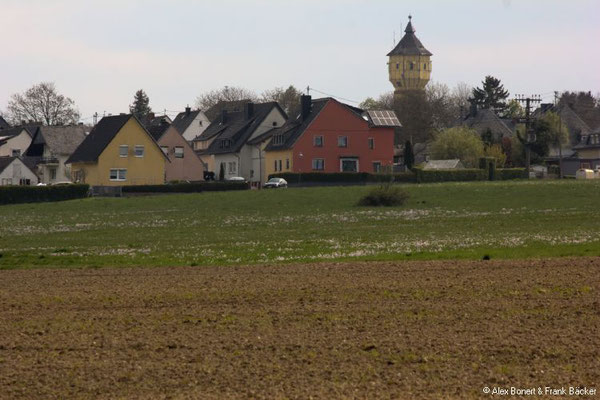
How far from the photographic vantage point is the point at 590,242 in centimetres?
3625

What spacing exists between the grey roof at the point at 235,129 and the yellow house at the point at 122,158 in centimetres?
1835

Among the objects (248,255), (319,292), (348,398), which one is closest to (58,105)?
(248,255)

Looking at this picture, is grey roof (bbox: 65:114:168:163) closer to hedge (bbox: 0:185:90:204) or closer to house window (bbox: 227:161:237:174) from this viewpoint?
house window (bbox: 227:161:237:174)

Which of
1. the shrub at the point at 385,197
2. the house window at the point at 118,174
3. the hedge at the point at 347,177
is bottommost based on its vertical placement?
the shrub at the point at 385,197

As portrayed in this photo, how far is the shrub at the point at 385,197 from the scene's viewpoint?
64.3 meters

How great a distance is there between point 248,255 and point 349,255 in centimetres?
342

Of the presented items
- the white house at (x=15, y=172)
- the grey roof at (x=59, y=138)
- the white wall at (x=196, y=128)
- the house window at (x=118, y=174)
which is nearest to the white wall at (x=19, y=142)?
the grey roof at (x=59, y=138)

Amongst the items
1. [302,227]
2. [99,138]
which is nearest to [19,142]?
[99,138]

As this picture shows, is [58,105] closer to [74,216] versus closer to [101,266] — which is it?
[74,216]

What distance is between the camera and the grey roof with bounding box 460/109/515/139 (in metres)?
148

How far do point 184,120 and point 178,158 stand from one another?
Answer: 119ft

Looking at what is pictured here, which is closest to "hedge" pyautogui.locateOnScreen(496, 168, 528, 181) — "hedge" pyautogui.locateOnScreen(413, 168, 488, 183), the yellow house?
"hedge" pyautogui.locateOnScreen(413, 168, 488, 183)

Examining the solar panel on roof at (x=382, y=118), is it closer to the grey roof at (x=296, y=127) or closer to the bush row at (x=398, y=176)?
the grey roof at (x=296, y=127)

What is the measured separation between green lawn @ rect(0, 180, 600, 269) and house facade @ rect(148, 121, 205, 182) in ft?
136
